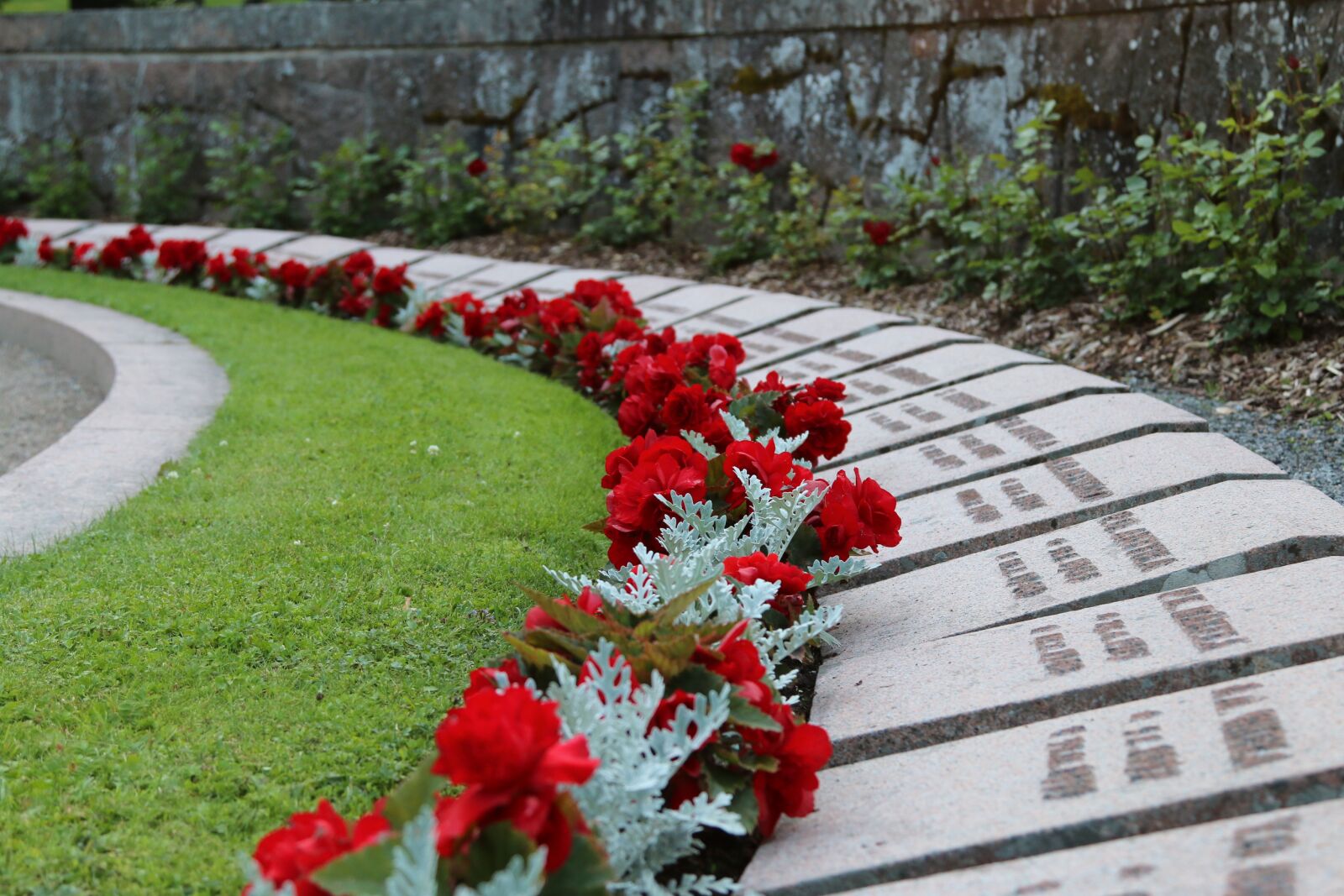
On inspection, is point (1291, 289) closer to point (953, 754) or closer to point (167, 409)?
point (953, 754)

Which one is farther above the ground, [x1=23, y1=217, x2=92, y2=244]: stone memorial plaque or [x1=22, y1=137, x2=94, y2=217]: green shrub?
[x1=22, y1=137, x2=94, y2=217]: green shrub

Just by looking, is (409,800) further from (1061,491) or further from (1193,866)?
(1061,491)

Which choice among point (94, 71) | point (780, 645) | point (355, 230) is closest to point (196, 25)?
point (94, 71)

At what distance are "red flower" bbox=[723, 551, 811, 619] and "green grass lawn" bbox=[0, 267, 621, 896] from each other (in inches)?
21.0

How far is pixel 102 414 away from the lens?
388 cm

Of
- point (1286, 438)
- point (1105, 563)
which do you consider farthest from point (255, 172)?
point (1105, 563)

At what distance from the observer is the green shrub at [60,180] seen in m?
9.38

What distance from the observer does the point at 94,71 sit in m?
9.35

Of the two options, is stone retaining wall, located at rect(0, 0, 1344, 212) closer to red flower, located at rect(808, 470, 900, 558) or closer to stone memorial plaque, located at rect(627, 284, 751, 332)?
stone memorial plaque, located at rect(627, 284, 751, 332)

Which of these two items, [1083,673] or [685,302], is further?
[685,302]

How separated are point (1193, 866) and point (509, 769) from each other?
72 centimetres

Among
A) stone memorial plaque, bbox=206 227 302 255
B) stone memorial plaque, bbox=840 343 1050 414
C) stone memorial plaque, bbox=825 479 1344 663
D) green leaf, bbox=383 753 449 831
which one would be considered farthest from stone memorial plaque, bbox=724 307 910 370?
stone memorial plaque, bbox=206 227 302 255

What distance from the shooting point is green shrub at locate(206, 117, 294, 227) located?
843 centimetres

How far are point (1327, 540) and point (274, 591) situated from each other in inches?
75.1
